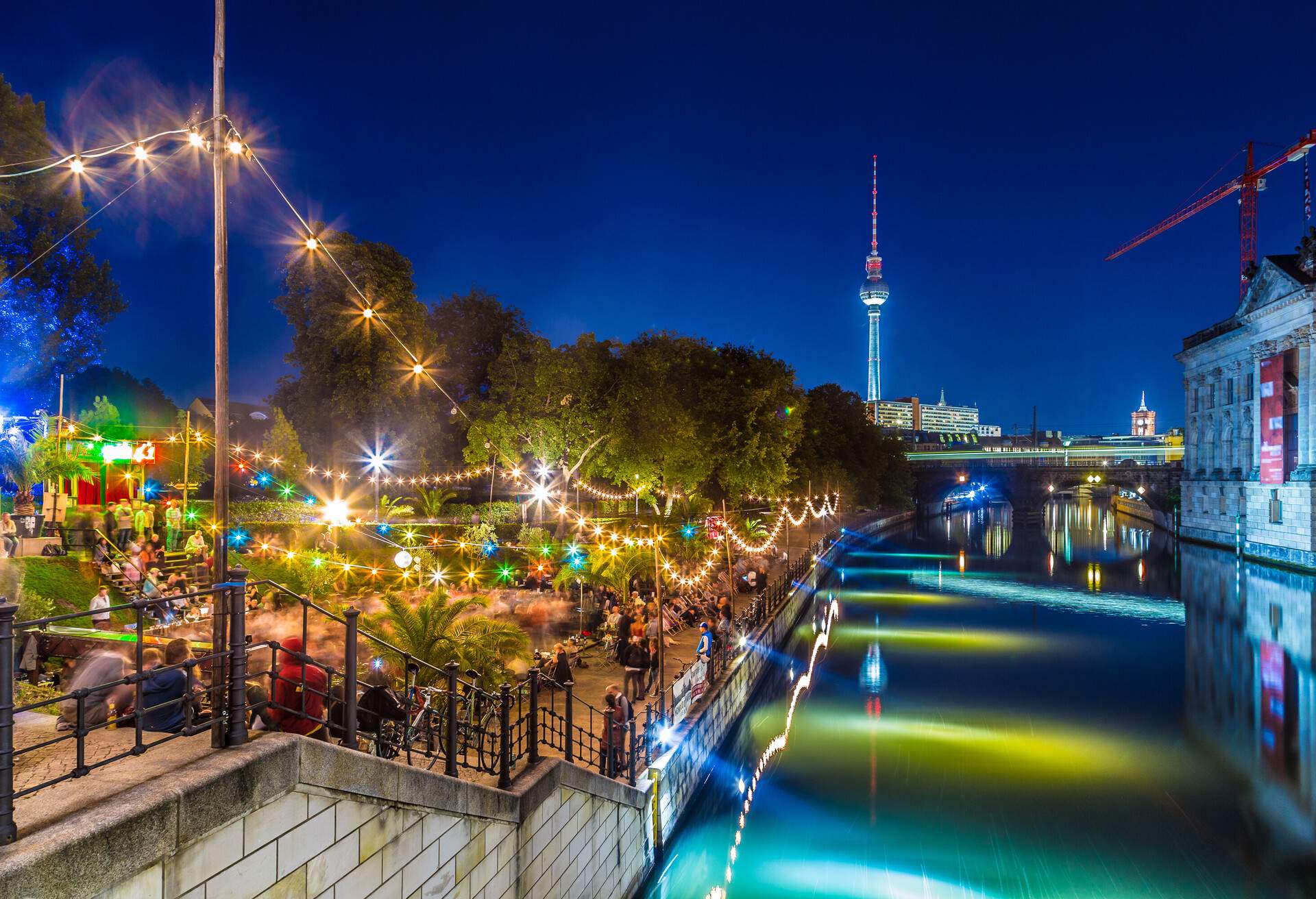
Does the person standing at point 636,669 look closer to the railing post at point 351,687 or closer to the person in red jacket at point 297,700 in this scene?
the person in red jacket at point 297,700

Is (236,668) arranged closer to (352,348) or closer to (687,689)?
(687,689)

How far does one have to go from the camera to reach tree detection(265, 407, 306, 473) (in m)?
38.5

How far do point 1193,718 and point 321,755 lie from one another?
84.1ft

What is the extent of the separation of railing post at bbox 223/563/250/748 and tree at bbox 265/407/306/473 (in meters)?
36.2

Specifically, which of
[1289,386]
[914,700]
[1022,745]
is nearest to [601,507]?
[914,700]

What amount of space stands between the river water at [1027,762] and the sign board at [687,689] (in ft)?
7.24

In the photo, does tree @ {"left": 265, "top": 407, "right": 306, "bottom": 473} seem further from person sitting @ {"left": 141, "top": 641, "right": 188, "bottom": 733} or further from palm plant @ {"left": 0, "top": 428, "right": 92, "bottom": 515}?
person sitting @ {"left": 141, "top": 641, "right": 188, "bottom": 733}

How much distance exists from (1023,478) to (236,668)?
103m

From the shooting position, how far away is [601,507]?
43.8 metres

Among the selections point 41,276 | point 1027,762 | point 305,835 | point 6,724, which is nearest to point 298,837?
point 305,835

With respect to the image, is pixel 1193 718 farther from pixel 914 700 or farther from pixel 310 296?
pixel 310 296

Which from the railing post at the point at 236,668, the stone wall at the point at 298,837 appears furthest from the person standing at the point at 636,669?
the railing post at the point at 236,668

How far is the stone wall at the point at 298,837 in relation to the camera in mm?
3561

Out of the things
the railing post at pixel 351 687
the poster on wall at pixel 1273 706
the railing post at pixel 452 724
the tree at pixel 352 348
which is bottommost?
the poster on wall at pixel 1273 706
